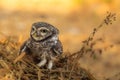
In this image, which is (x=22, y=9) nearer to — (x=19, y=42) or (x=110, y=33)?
(x=110, y=33)

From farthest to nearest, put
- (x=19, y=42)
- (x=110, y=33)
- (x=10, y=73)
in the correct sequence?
(x=110, y=33) < (x=19, y=42) < (x=10, y=73)

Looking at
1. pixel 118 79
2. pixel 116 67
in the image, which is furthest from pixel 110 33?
pixel 118 79

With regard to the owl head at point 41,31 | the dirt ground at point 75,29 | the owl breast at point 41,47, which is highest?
the dirt ground at point 75,29

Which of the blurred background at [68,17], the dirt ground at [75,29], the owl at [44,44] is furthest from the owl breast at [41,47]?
the blurred background at [68,17]

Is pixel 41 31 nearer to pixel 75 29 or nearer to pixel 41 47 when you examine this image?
pixel 41 47

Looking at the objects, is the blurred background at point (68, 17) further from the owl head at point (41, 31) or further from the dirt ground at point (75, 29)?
the owl head at point (41, 31)

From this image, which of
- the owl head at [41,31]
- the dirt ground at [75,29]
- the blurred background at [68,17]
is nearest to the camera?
the owl head at [41,31]

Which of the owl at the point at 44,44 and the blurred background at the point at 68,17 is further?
the blurred background at the point at 68,17
